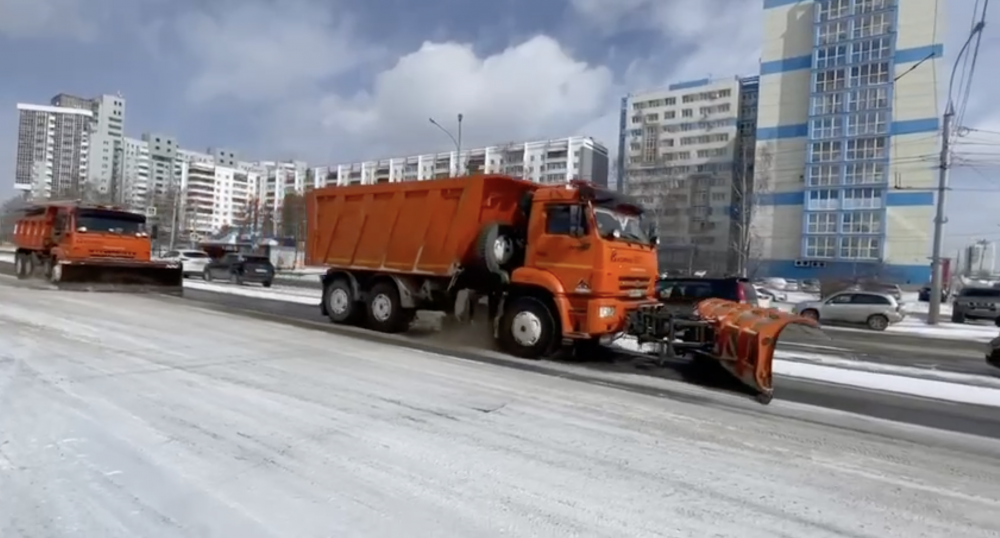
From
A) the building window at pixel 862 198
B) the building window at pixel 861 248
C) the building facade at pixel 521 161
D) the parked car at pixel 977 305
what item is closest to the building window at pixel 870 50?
the building window at pixel 862 198

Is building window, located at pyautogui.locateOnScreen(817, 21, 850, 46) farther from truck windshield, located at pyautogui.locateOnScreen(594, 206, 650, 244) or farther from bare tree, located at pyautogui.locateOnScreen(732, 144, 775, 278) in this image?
truck windshield, located at pyautogui.locateOnScreen(594, 206, 650, 244)

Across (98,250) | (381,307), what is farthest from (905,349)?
(98,250)

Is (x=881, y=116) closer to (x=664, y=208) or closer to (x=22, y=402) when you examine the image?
(x=664, y=208)

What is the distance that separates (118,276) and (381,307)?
9.87 m

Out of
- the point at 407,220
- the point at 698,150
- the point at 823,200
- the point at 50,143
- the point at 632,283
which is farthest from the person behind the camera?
the point at 698,150

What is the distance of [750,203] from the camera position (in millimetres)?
56594

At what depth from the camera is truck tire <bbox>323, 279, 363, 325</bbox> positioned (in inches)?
Answer: 510

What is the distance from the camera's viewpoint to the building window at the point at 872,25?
72.1 meters

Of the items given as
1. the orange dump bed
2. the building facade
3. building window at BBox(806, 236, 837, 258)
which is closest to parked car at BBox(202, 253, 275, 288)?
the orange dump bed

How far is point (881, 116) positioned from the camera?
72.5 m

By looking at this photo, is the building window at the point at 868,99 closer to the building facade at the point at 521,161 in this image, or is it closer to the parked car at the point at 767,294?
the building facade at the point at 521,161

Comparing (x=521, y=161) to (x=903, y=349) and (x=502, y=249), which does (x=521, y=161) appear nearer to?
(x=903, y=349)

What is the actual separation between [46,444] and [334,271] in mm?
9111

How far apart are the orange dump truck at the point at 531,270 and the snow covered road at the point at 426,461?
5.90 ft
